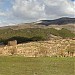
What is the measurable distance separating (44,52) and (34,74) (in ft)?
82.2

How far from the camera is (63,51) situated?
43.0m

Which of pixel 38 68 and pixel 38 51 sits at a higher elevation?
pixel 38 68

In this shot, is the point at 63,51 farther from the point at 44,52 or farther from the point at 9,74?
the point at 9,74

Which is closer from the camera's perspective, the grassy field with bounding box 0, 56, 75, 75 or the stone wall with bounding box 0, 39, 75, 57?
the grassy field with bounding box 0, 56, 75, 75

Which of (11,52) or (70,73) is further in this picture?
(11,52)

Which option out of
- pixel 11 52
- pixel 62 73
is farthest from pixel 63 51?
pixel 62 73

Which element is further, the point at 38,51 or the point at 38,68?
the point at 38,51

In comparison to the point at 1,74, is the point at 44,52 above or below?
below

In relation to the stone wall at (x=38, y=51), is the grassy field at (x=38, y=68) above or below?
above

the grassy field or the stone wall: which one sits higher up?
the grassy field

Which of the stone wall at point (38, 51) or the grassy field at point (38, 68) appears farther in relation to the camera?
the stone wall at point (38, 51)

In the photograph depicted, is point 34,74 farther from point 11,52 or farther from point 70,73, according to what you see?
point 11,52

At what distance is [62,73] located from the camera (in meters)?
19.4

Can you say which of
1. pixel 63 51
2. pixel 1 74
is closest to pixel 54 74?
pixel 1 74
